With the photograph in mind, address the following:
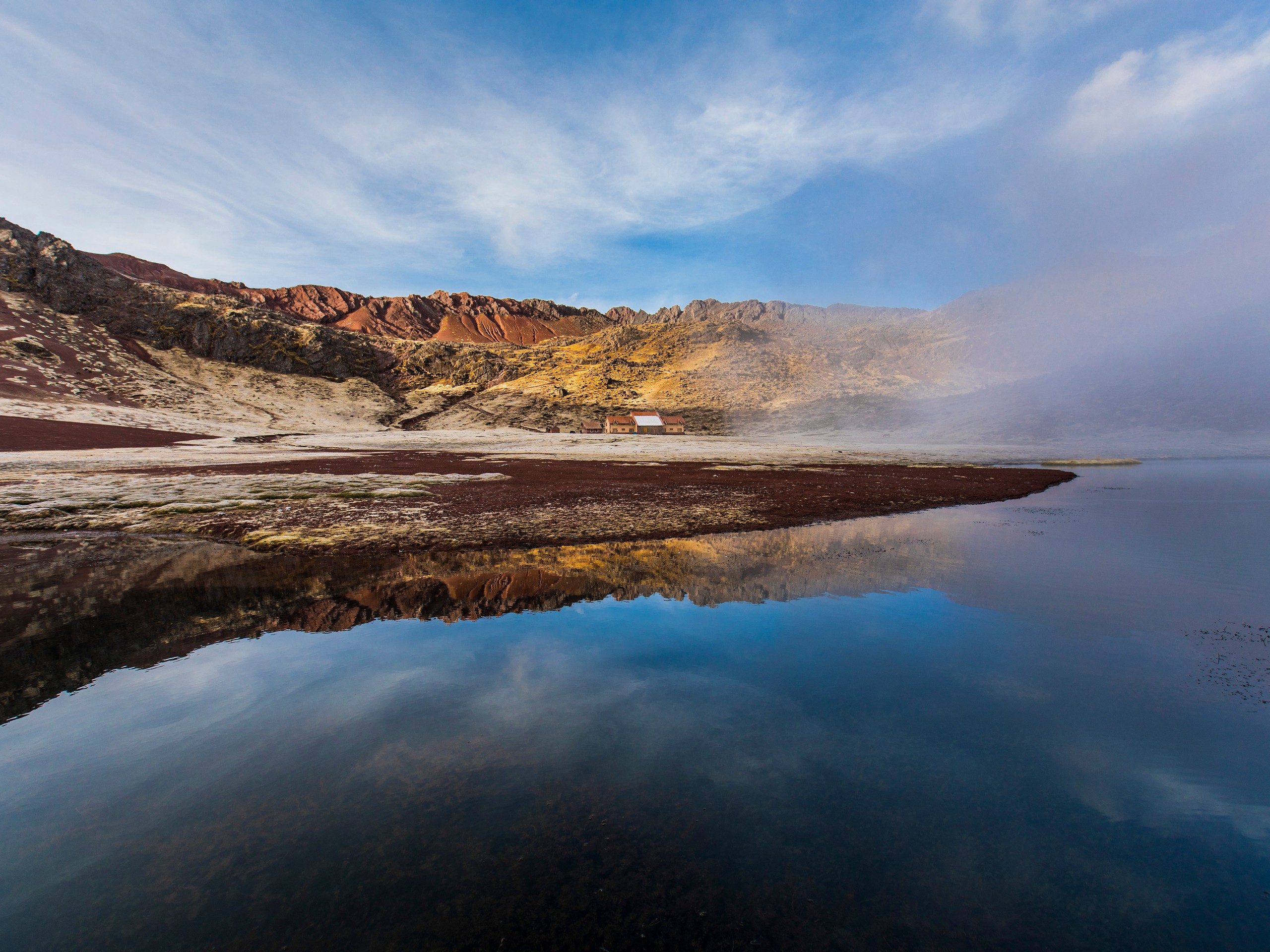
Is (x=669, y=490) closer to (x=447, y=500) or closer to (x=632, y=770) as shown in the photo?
(x=447, y=500)

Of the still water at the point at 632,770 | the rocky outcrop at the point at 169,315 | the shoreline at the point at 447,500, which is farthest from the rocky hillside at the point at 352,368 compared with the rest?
the still water at the point at 632,770

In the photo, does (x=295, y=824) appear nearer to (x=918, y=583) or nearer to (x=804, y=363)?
(x=918, y=583)

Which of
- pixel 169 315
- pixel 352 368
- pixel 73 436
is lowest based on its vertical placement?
pixel 73 436

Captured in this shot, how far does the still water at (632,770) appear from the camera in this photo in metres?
3.89

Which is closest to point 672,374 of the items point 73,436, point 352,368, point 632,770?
point 352,368

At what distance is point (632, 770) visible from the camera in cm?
566

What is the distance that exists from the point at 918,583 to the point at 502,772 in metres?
11.2

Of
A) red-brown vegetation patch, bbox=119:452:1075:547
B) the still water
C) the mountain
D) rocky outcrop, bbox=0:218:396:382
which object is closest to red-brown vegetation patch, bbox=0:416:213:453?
the mountain

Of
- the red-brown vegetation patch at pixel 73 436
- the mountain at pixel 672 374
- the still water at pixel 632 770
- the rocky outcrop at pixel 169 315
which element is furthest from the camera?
the rocky outcrop at pixel 169 315

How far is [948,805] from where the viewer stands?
505 cm

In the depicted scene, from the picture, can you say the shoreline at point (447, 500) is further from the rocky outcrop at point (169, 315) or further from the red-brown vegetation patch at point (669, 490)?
the rocky outcrop at point (169, 315)

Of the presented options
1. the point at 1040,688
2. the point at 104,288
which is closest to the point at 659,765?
the point at 1040,688

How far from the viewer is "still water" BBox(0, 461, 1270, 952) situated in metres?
3.89

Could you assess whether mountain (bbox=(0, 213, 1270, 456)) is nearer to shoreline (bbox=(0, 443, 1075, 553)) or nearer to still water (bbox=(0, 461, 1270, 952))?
shoreline (bbox=(0, 443, 1075, 553))
